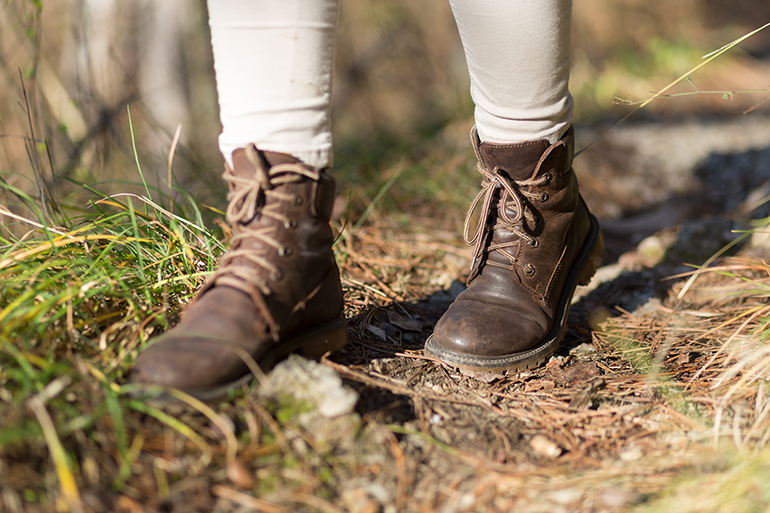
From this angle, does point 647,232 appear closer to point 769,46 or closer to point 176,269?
point 176,269

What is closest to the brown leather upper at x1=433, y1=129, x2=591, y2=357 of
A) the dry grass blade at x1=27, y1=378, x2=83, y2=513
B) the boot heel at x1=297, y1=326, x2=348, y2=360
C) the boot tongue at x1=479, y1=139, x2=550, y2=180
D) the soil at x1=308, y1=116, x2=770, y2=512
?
the boot tongue at x1=479, y1=139, x2=550, y2=180

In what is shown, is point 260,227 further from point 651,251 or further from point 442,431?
point 651,251

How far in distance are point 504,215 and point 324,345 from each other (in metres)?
0.58

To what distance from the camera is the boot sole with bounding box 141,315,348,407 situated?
37.0 inches

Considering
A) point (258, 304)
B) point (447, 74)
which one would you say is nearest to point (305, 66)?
point (258, 304)

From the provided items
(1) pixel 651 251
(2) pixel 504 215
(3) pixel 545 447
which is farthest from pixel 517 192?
(1) pixel 651 251

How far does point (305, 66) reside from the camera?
1062 millimetres

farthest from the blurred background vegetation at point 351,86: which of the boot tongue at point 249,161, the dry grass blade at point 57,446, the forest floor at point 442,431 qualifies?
the forest floor at point 442,431

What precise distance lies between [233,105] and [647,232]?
204cm

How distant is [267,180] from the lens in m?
1.07

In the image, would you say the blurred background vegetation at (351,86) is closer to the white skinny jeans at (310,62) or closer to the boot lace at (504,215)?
the white skinny jeans at (310,62)

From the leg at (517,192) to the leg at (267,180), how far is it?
1.27 ft

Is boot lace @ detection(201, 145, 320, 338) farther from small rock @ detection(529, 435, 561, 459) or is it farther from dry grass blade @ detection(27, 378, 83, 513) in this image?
small rock @ detection(529, 435, 561, 459)

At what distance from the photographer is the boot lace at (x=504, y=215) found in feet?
4.40
